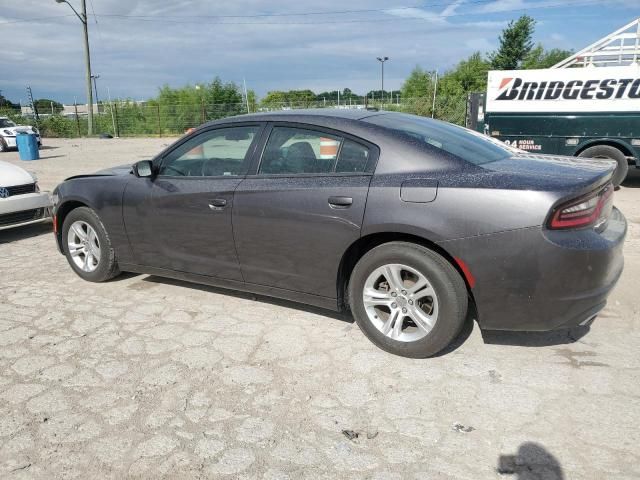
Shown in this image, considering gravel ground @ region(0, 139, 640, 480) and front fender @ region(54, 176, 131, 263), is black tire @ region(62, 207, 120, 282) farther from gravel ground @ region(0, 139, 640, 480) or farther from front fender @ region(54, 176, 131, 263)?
gravel ground @ region(0, 139, 640, 480)

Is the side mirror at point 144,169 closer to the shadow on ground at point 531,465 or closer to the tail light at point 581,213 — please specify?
the tail light at point 581,213

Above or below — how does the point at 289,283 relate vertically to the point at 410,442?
above

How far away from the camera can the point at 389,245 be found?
3162mm

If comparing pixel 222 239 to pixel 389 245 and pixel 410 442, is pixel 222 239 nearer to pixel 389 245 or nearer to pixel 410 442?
pixel 389 245

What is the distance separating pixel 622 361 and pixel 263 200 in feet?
8.39

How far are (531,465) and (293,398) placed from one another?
1.27m

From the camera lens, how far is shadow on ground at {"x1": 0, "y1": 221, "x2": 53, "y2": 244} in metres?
6.82

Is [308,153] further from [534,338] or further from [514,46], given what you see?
[514,46]

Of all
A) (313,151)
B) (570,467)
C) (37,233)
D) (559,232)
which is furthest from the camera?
(37,233)

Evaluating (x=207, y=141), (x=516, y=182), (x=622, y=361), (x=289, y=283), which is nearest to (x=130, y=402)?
(x=289, y=283)

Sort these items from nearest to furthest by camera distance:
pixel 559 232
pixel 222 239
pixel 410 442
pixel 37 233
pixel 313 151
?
pixel 410 442 < pixel 559 232 < pixel 313 151 < pixel 222 239 < pixel 37 233

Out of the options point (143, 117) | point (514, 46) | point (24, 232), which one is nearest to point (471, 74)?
point (514, 46)

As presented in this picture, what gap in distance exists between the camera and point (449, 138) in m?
3.54

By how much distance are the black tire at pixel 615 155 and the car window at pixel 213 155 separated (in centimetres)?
789
